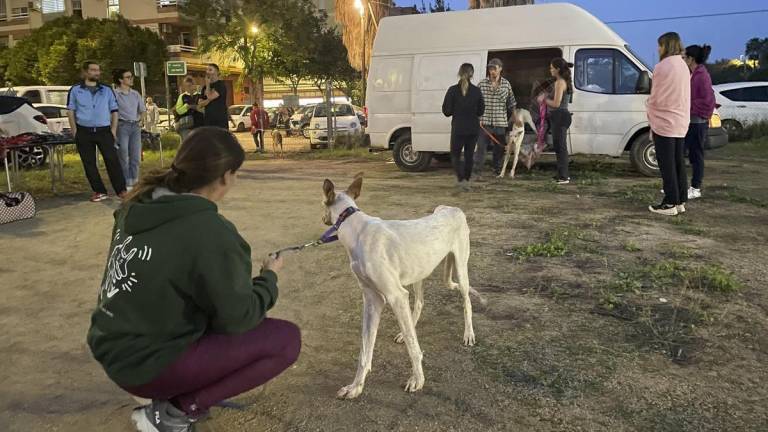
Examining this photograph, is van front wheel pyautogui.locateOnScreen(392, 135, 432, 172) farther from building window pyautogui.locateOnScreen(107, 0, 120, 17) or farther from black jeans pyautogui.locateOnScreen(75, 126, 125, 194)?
building window pyautogui.locateOnScreen(107, 0, 120, 17)

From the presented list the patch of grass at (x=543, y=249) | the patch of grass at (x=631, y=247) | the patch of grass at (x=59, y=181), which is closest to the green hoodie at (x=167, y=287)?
the patch of grass at (x=543, y=249)

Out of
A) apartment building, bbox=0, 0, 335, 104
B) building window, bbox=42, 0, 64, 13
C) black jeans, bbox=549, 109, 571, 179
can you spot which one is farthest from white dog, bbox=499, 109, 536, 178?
building window, bbox=42, 0, 64, 13

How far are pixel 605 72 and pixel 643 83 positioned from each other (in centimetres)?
67

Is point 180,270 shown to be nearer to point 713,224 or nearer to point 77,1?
point 713,224

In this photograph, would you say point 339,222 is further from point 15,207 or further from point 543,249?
point 15,207

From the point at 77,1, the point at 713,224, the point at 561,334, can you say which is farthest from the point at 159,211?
the point at 77,1

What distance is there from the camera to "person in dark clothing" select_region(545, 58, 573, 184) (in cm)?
872

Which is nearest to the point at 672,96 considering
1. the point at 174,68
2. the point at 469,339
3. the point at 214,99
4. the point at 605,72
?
the point at 605,72

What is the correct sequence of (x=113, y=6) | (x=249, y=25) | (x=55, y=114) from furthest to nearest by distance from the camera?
(x=113, y=6), (x=249, y=25), (x=55, y=114)

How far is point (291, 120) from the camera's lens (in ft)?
86.8

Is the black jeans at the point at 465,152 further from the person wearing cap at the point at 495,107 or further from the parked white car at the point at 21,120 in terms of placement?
the parked white car at the point at 21,120

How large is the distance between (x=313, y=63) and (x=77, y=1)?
2138 centimetres

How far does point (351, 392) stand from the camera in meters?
2.84

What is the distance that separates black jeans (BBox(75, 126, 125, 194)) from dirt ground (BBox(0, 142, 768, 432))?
970 millimetres
